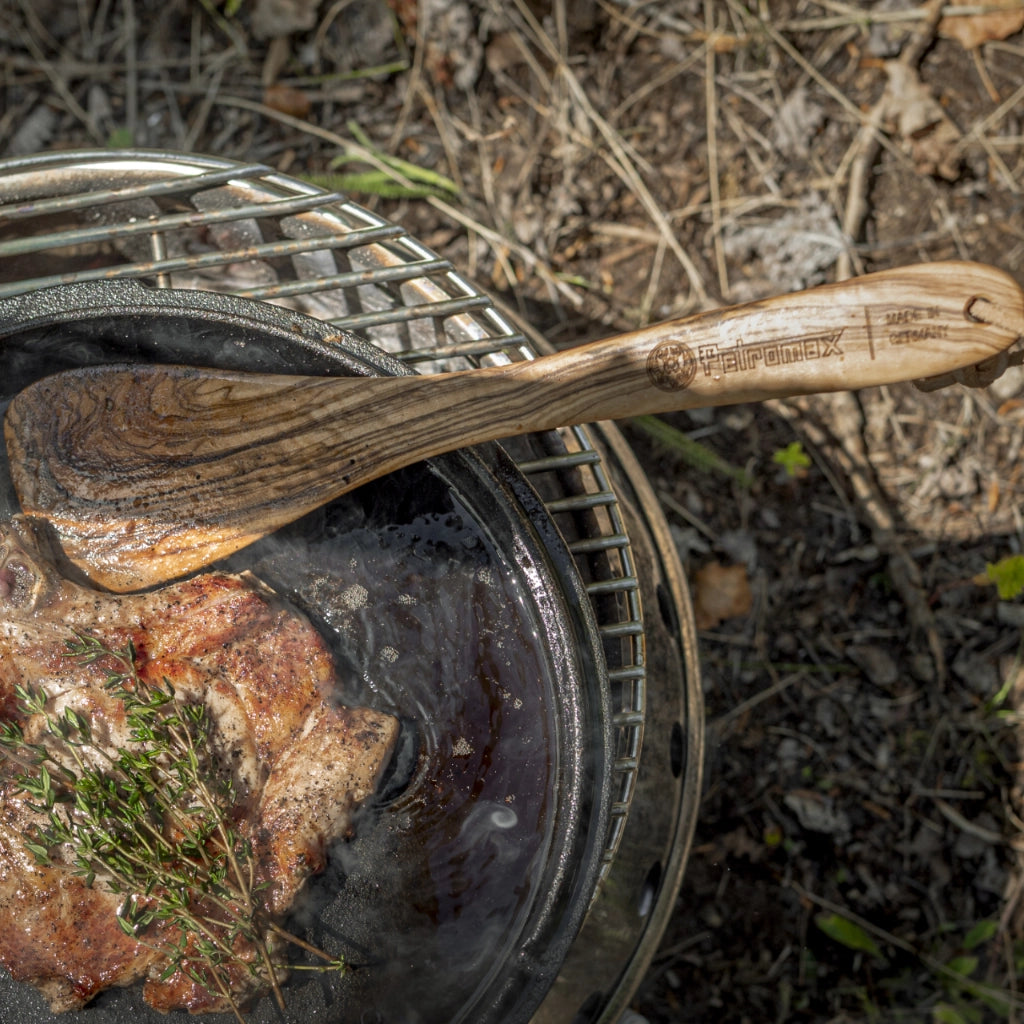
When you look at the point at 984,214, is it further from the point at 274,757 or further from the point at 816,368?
the point at 274,757

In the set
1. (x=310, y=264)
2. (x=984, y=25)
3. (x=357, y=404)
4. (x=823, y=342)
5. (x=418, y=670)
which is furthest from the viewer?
(x=984, y=25)

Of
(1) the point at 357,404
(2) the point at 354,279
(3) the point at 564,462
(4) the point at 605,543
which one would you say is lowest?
(4) the point at 605,543

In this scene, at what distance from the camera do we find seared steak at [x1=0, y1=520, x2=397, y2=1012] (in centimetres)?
190

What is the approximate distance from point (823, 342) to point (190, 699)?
1.59 metres

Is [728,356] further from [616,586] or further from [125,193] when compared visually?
[125,193]

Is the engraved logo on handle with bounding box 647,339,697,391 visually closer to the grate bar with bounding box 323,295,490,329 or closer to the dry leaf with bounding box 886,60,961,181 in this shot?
the grate bar with bounding box 323,295,490,329

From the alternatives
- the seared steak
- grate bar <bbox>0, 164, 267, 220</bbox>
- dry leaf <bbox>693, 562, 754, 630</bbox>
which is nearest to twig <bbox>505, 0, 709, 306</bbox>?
dry leaf <bbox>693, 562, 754, 630</bbox>

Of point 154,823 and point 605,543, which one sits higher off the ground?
point 605,543

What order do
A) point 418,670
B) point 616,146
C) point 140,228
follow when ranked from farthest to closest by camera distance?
point 616,146 < point 140,228 < point 418,670

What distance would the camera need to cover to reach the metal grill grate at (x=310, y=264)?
2146mm

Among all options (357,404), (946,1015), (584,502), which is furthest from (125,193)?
(946,1015)

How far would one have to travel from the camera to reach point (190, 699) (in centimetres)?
197

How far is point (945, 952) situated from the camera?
3.03 meters

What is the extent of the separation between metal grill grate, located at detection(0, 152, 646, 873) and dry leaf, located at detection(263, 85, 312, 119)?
4.11 feet
